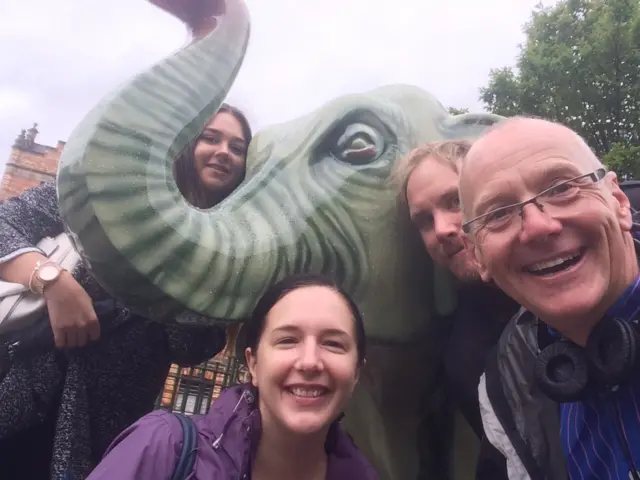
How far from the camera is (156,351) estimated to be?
1802 mm

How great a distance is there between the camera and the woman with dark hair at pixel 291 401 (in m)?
1.13

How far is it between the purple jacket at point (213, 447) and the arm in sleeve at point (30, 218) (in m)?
0.75

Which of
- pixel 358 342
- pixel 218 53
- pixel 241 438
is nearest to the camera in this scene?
pixel 241 438

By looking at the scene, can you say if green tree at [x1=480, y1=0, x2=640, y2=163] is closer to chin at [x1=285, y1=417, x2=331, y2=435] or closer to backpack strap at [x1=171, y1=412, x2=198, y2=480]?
chin at [x1=285, y1=417, x2=331, y2=435]

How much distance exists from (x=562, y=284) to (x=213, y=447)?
614 millimetres

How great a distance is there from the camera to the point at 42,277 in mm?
1571

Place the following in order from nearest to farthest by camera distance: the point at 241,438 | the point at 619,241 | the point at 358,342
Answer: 1. the point at 619,241
2. the point at 241,438
3. the point at 358,342

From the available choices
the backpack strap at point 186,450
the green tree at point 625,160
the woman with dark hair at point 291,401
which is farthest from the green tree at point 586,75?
the backpack strap at point 186,450

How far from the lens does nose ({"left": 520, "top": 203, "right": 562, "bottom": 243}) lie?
1.02 m

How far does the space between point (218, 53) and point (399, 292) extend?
30.3 inches

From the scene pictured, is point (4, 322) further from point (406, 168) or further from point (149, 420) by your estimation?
point (406, 168)

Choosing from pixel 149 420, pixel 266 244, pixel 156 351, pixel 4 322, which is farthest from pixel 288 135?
pixel 149 420

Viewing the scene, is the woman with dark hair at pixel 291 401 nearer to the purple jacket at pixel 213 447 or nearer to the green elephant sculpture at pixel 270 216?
the purple jacket at pixel 213 447

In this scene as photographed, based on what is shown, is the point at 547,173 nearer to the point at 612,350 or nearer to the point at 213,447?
the point at 612,350
